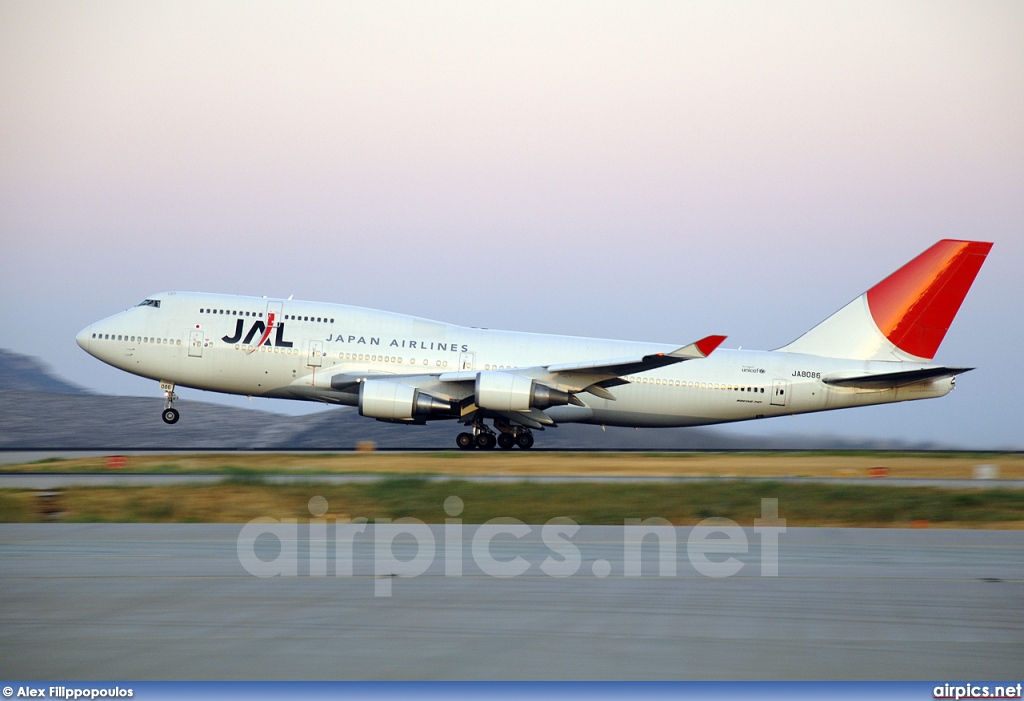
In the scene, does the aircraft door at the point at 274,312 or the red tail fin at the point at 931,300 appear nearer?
the aircraft door at the point at 274,312

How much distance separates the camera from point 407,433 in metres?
44.4

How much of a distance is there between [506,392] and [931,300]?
14.8 m

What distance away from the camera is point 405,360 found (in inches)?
1267

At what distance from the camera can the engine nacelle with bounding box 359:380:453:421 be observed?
29.9 m

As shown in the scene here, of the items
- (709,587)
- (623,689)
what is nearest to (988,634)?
(709,587)

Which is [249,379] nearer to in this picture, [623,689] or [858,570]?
[858,570]

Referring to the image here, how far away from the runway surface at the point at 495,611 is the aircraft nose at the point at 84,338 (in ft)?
66.4

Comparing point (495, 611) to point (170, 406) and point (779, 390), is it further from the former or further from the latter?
point (779, 390)

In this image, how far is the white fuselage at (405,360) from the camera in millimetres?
31391

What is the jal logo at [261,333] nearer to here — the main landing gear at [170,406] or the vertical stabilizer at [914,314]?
the main landing gear at [170,406]

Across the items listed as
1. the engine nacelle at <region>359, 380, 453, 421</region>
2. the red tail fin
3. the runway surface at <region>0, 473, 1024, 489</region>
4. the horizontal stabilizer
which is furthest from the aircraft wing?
the red tail fin

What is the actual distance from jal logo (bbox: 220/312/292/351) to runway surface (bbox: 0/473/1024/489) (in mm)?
9320

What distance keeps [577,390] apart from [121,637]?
23813 millimetres

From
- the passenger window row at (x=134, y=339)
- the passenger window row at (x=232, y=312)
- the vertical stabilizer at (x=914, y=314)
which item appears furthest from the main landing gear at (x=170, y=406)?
the vertical stabilizer at (x=914, y=314)
